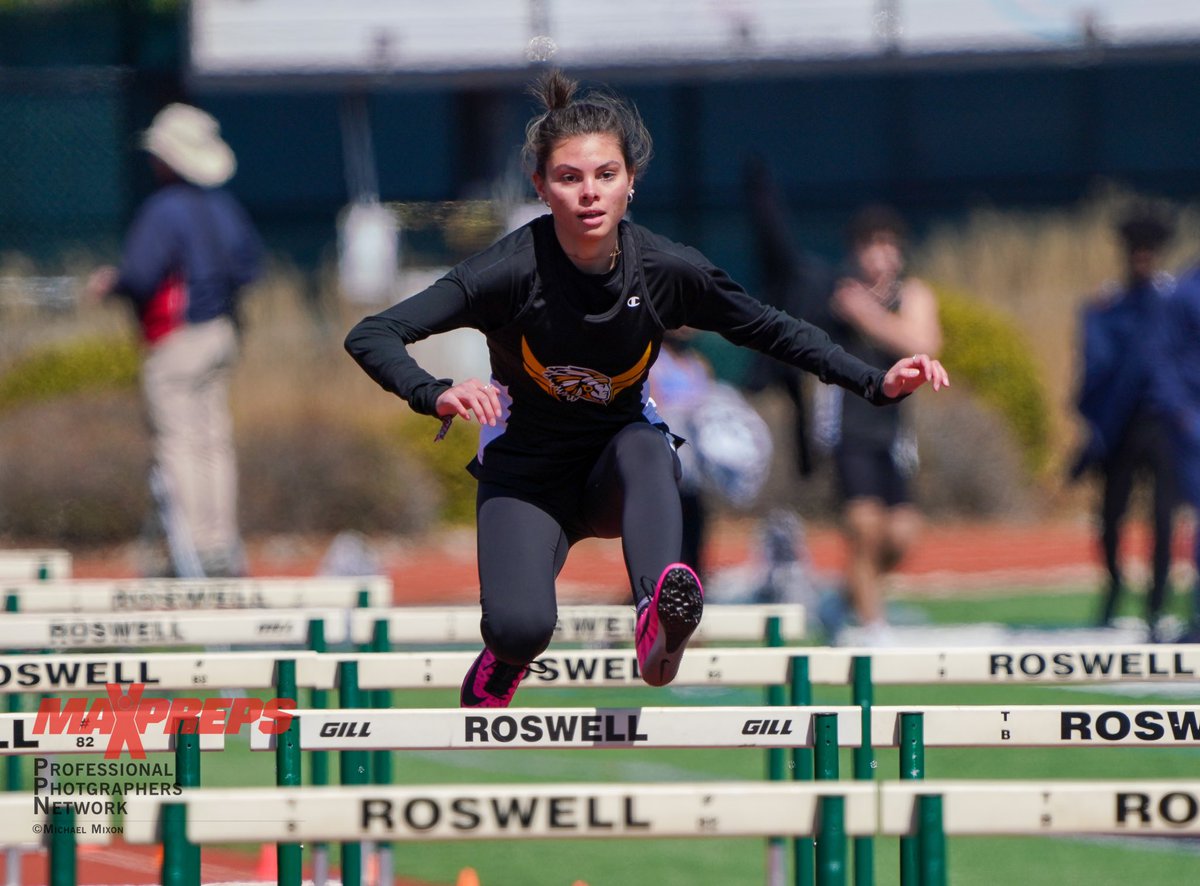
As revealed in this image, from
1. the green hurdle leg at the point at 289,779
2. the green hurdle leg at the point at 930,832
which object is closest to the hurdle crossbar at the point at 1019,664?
the green hurdle leg at the point at 289,779

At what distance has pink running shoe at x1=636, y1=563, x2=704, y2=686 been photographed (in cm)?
471

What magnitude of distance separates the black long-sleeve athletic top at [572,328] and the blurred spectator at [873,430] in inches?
178

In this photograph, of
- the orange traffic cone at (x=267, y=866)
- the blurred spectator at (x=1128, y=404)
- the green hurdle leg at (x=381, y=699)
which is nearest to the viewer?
the green hurdle leg at (x=381, y=699)

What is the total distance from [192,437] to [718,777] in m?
→ 4.20

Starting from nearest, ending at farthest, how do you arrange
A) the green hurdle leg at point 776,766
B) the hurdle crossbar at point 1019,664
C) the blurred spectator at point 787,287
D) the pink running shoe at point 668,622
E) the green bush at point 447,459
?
the pink running shoe at point 668,622, the hurdle crossbar at point 1019,664, the green hurdle leg at point 776,766, the blurred spectator at point 787,287, the green bush at point 447,459

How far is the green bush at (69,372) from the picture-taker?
1622cm

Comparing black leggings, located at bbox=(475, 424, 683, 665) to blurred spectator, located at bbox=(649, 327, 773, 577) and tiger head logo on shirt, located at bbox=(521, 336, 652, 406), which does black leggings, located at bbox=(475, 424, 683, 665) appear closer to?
tiger head logo on shirt, located at bbox=(521, 336, 652, 406)

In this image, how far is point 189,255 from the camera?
10.2 meters

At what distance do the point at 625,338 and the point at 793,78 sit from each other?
17354 mm

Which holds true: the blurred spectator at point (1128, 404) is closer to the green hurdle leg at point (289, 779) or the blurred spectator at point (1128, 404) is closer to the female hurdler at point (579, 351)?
the female hurdler at point (579, 351)

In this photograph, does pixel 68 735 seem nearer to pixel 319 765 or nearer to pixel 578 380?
pixel 319 765

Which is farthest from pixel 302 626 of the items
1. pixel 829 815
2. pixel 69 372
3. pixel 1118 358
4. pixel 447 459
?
pixel 69 372

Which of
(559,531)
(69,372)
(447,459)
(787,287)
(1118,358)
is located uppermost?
(69,372)

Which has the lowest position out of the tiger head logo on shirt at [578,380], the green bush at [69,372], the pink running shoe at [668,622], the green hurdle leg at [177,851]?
the green hurdle leg at [177,851]
